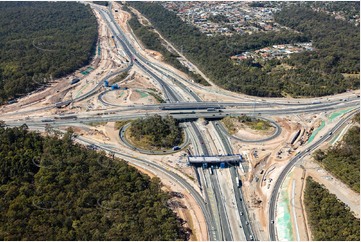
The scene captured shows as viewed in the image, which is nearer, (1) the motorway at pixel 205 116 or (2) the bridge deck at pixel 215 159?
(1) the motorway at pixel 205 116

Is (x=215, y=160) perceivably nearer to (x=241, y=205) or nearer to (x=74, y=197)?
(x=241, y=205)

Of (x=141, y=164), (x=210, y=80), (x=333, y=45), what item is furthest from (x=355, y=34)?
(x=141, y=164)

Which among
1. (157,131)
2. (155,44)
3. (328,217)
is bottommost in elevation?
(328,217)

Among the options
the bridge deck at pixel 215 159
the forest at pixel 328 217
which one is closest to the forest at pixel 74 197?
the bridge deck at pixel 215 159

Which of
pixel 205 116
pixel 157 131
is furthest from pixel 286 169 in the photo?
pixel 157 131

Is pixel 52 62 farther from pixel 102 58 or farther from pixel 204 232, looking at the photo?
pixel 204 232

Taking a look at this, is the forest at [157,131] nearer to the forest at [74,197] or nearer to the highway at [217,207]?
the highway at [217,207]
